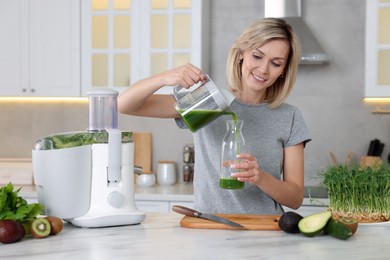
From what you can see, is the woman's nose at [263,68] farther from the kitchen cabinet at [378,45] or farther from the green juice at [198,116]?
the kitchen cabinet at [378,45]

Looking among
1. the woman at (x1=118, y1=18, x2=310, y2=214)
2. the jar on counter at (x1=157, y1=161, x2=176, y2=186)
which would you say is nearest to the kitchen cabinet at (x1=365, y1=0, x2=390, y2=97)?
the jar on counter at (x1=157, y1=161, x2=176, y2=186)

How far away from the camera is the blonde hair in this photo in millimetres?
2227

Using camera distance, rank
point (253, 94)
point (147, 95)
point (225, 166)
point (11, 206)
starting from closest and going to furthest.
Result: point (11, 206), point (225, 166), point (147, 95), point (253, 94)

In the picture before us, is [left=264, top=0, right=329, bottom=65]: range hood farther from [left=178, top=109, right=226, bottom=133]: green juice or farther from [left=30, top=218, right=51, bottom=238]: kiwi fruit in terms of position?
[left=30, top=218, right=51, bottom=238]: kiwi fruit

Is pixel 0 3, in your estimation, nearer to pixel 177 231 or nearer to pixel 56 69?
pixel 56 69

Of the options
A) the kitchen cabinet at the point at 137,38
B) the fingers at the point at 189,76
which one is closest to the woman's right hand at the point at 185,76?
the fingers at the point at 189,76

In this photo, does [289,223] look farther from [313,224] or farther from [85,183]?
[85,183]


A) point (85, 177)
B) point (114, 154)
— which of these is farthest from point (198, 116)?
point (85, 177)

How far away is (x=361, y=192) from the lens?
2109 mm

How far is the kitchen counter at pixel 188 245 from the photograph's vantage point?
65.2 inches

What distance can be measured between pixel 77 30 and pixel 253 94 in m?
2.10

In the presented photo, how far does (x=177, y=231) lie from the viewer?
6.44ft

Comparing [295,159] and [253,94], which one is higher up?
[253,94]

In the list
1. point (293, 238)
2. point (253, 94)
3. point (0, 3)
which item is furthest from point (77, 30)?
point (293, 238)
